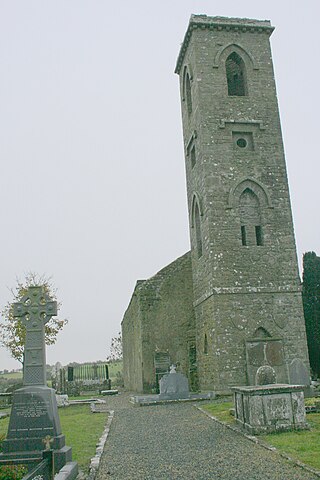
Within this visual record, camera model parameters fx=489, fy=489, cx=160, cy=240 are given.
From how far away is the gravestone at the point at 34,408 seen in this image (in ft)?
27.8

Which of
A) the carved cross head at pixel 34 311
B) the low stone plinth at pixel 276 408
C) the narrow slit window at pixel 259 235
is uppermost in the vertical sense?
the narrow slit window at pixel 259 235

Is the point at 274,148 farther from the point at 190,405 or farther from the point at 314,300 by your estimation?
the point at 190,405

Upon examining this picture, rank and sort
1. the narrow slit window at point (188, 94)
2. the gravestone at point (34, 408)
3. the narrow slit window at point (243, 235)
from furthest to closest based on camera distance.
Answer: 1. the narrow slit window at point (188, 94)
2. the narrow slit window at point (243, 235)
3. the gravestone at point (34, 408)

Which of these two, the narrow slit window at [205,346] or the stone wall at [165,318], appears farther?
the stone wall at [165,318]

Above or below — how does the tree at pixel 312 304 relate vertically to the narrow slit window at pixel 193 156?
below

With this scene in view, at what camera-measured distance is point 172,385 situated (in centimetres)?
1847

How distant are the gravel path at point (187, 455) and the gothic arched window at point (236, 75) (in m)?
16.5

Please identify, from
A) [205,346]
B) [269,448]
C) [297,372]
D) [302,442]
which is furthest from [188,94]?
[269,448]

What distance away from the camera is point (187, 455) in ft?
28.4

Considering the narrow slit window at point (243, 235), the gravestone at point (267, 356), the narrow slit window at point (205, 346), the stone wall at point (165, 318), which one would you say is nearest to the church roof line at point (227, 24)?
the narrow slit window at point (243, 235)

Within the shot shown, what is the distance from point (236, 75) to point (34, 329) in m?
18.9

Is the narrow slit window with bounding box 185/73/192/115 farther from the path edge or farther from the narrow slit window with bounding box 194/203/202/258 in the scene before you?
the path edge

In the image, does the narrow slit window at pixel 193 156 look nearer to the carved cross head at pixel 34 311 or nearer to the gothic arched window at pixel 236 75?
the gothic arched window at pixel 236 75

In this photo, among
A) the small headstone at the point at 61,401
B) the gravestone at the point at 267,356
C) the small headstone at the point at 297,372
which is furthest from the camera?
the small headstone at the point at 61,401
